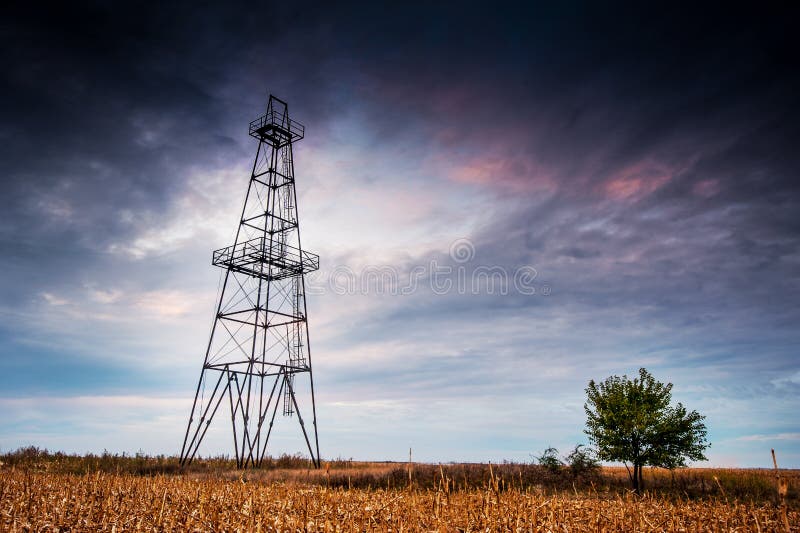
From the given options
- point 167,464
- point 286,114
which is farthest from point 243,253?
point 167,464

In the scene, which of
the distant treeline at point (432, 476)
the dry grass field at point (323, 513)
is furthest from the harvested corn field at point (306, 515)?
the distant treeline at point (432, 476)

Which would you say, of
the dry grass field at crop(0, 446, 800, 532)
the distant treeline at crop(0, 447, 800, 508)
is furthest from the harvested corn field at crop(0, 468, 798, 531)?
the distant treeline at crop(0, 447, 800, 508)

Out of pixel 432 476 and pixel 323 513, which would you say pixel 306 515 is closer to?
pixel 323 513

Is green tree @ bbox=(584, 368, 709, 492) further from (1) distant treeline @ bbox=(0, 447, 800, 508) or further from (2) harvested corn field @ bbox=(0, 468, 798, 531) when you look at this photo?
(2) harvested corn field @ bbox=(0, 468, 798, 531)

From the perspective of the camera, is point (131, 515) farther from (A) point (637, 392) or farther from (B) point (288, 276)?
(A) point (637, 392)

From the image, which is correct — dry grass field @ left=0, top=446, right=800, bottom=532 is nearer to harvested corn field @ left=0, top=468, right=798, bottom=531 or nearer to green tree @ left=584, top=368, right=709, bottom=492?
harvested corn field @ left=0, top=468, right=798, bottom=531

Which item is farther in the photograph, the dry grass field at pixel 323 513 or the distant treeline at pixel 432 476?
the distant treeline at pixel 432 476

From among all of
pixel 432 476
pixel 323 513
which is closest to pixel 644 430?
pixel 432 476

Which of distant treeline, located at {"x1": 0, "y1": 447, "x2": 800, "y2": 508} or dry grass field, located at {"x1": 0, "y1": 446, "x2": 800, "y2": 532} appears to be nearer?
dry grass field, located at {"x1": 0, "y1": 446, "x2": 800, "y2": 532}

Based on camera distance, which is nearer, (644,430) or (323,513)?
(323,513)

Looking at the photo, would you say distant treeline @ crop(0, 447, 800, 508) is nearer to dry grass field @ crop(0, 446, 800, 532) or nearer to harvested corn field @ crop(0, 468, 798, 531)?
dry grass field @ crop(0, 446, 800, 532)

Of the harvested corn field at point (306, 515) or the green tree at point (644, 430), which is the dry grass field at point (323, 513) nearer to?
the harvested corn field at point (306, 515)

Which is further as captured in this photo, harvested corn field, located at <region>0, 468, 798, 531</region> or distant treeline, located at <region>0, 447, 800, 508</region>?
distant treeline, located at <region>0, 447, 800, 508</region>

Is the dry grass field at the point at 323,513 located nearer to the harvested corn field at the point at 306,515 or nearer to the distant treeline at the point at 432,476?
the harvested corn field at the point at 306,515
